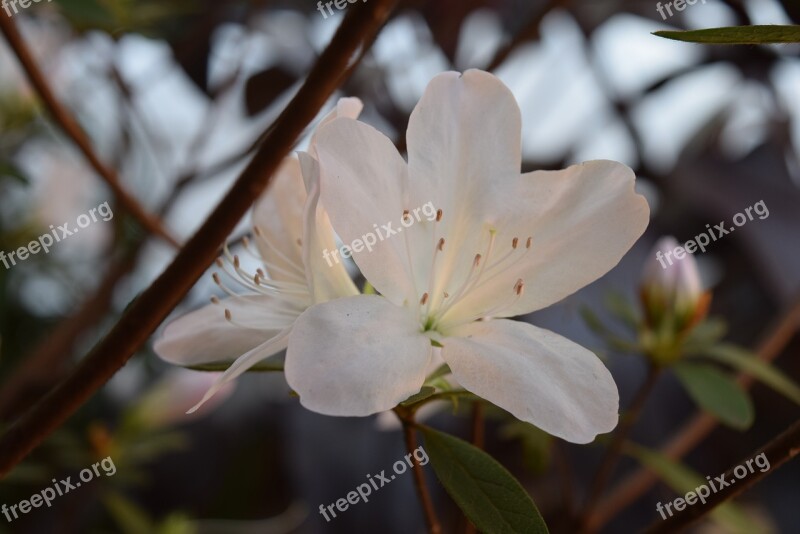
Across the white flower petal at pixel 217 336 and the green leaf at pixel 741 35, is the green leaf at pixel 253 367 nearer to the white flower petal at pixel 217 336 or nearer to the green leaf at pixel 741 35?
the white flower petal at pixel 217 336

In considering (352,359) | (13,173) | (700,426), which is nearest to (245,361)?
(352,359)

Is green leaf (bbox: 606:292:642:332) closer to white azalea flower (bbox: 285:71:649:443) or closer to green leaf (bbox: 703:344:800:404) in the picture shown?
green leaf (bbox: 703:344:800:404)

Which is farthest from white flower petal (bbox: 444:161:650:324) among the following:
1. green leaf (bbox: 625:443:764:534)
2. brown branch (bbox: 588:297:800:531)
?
brown branch (bbox: 588:297:800:531)

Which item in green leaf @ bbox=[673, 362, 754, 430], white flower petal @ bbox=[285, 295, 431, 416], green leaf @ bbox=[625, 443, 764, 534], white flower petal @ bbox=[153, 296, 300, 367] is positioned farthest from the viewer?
green leaf @ bbox=[625, 443, 764, 534]

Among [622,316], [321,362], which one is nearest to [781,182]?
[622,316]

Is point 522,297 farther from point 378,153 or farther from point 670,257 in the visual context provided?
point 670,257

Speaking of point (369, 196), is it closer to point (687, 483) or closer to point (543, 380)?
point (543, 380)
